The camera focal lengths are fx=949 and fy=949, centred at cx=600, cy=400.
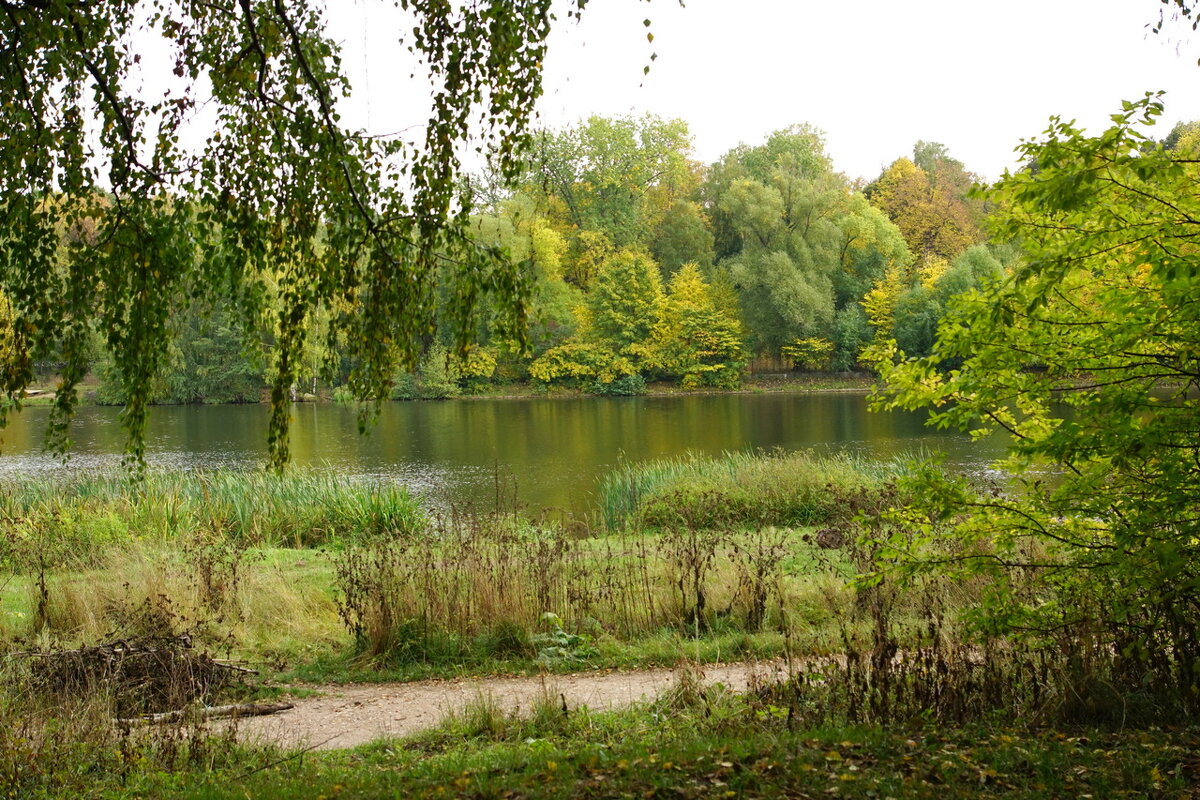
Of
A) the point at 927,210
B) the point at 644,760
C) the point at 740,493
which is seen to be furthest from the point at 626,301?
the point at 644,760

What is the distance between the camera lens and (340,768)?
482 centimetres

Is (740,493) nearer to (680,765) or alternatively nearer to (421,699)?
(421,699)

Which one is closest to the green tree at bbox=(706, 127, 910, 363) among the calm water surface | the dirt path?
the calm water surface

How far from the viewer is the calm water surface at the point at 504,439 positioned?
21828 millimetres

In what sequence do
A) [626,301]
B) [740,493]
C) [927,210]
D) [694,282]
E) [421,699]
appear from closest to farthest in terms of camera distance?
1. [421,699]
2. [740,493]
3. [626,301]
4. [694,282]
5. [927,210]

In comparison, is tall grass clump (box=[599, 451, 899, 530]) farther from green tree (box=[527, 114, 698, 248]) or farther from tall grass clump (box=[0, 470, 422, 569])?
green tree (box=[527, 114, 698, 248])

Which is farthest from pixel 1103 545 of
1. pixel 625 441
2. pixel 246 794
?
pixel 625 441

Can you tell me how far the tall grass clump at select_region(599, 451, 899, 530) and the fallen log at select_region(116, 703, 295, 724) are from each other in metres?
7.55

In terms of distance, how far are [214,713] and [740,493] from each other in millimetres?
10273

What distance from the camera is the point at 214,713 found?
5957 mm

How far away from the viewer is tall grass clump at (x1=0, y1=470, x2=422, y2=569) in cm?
1173

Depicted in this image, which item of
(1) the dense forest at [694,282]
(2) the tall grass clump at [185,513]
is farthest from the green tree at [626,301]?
(2) the tall grass clump at [185,513]

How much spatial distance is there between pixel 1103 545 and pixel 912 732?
59.2 inches

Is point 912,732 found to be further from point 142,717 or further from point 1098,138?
point 142,717
